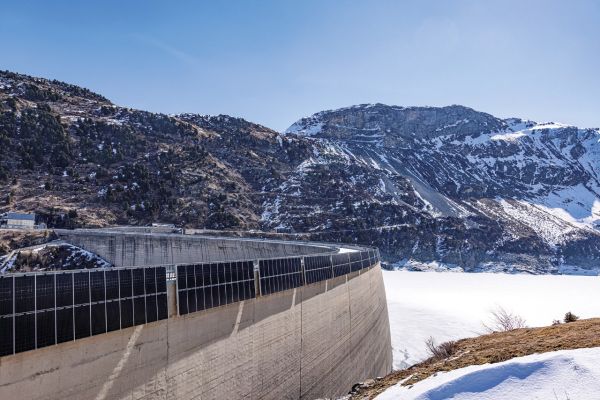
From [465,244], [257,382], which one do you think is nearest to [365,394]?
[257,382]

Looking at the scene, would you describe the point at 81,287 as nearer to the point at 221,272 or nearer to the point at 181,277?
the point at 181,277

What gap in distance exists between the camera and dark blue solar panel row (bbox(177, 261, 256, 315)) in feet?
59.4

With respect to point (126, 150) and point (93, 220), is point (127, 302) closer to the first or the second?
point (93, 220)

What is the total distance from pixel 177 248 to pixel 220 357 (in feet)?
166

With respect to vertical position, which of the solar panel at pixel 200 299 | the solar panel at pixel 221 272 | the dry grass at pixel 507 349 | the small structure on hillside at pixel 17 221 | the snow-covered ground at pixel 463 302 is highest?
the small structure on hillside at pixel 17 221

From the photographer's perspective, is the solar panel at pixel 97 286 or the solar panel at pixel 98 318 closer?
the solar panel at pixel 98 318

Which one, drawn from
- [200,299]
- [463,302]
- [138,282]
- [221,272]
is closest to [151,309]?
[138,282]

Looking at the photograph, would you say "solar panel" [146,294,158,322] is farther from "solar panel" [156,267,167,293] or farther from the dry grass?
the dry grass

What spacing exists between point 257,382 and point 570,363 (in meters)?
12.5

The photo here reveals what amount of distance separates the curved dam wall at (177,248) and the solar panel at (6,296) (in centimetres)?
4830

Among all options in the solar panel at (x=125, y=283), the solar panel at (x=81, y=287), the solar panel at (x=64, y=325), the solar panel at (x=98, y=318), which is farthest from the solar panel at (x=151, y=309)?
the solar panel at (x=64, y=325)

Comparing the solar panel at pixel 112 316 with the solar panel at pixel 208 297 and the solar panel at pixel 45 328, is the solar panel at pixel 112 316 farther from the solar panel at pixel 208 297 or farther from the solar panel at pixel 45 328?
the solar panel at pixel 208 297

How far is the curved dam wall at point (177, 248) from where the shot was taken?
63.7m

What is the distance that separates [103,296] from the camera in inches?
580
